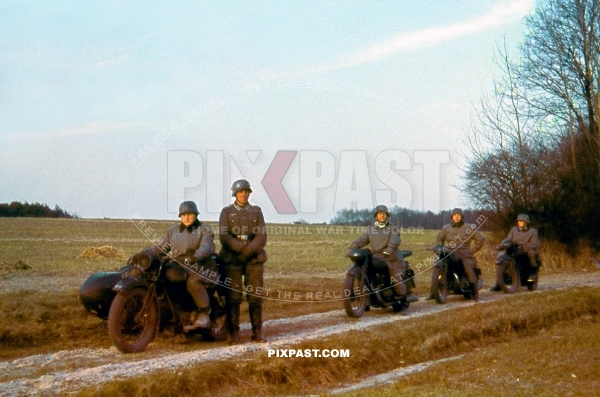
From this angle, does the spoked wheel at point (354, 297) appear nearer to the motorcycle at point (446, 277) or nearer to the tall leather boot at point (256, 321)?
the motorcycle at point (446, 277)

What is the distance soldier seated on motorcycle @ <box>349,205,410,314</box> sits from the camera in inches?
512

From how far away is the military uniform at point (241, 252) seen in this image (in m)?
9.72

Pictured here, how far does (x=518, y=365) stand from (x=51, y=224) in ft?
157

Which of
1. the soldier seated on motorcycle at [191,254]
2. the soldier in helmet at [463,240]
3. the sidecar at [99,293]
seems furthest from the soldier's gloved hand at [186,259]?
the soldier in helmet at [463,240]

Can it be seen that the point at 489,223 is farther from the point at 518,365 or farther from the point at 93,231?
the point at 93,231

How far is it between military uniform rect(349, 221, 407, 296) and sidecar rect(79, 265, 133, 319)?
199 inches

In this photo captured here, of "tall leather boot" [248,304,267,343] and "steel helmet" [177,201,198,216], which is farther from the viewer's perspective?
"tall leather boot" [248,304,267,343]

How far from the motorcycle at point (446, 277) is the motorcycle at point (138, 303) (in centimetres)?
622

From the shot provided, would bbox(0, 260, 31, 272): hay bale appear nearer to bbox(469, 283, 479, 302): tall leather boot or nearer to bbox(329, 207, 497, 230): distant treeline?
bbox(329, 207, 497, 230): distant treeline

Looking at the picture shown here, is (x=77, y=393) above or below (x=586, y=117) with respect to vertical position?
below

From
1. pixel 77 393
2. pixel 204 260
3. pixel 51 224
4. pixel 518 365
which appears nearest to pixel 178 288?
pixel 204 260

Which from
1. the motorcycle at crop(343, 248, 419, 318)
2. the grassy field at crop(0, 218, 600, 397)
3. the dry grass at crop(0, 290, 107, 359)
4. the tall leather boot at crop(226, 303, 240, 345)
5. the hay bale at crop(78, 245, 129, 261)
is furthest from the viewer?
the hay bale at crop(78, 245, 129, 261)

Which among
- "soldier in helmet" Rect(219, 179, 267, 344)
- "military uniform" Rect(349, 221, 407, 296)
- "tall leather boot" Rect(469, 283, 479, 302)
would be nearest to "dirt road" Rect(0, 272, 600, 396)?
"soldier in helmet" Rect(219, 179, 267, 344)

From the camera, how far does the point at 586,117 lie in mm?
32688
